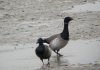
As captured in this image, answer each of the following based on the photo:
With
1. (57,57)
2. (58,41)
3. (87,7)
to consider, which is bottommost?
(57,57)

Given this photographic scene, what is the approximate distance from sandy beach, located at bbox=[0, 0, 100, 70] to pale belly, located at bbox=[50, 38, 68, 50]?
0.25m

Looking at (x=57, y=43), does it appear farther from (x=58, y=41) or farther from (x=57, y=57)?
(x=57, y=57)

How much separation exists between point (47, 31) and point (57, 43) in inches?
115

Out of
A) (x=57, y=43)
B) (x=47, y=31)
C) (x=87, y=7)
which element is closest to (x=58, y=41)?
(x=57, y=43)

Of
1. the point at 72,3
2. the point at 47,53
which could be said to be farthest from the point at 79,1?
the point at 47,53

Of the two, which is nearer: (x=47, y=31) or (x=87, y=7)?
(x=47, y=31)

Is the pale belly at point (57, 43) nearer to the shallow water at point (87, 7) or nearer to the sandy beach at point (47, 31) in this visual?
the sandy beach at point (47, 31)

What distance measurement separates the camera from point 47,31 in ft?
53.1

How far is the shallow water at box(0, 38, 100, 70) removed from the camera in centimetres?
1192

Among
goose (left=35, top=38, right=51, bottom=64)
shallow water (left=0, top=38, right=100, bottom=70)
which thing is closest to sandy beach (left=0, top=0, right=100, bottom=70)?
shallow water (left=0, top=38, right=100, bottom=70)

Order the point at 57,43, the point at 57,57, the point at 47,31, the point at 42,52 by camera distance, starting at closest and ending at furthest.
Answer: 1. the point at 42,52
2. the point at 57,57
3. the point at 57,43
4. the point at 47,31

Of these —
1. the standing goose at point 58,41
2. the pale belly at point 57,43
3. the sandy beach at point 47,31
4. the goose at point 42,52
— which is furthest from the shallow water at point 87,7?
the goose at point 42,52

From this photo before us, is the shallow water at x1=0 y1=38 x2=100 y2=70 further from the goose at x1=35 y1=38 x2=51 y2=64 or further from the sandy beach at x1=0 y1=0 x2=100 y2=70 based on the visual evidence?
the goose at x1=35 y1=38 x2=51 y2=64

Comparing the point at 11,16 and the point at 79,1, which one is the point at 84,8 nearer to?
the point at 79,1
